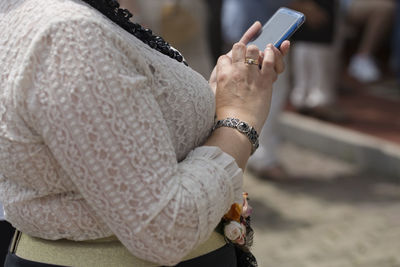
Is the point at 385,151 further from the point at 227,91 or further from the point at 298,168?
the point at 227,91

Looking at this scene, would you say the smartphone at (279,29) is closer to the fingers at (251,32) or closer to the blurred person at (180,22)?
the fingers at (251,32)

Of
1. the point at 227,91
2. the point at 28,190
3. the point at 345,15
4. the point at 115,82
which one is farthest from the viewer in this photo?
the point at 345,15

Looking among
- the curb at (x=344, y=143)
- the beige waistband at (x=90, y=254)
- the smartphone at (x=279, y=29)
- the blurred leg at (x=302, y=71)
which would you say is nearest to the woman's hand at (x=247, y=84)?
the smartphone at (x=279, y=29)

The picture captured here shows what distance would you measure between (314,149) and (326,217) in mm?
1793

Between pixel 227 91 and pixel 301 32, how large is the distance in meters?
3.82

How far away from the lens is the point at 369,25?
9125 millimetres

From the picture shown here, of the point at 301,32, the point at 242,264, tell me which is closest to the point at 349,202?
the point at 301,32

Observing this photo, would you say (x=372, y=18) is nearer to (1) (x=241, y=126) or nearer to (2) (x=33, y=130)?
(1) (x=241, y=126)

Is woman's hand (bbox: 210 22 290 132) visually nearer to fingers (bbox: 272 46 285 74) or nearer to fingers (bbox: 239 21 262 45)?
fingers (bbox: 272 46 285 74)

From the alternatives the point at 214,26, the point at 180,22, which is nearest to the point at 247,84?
the point at 180,22

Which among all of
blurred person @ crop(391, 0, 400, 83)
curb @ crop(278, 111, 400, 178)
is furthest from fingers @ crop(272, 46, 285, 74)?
blurred person @ crop(391, 0, 400, 83)

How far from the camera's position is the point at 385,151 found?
5.55m

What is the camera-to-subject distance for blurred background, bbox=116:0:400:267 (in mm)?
4160

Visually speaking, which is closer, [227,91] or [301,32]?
[227,91]
